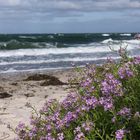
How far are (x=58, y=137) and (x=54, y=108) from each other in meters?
0.76

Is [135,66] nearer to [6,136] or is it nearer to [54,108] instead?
[54,108]

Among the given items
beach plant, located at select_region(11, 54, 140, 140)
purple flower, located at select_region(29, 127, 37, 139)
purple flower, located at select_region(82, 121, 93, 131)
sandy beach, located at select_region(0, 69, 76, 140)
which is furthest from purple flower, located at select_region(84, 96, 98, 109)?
sandy beach, located at select_region(0, 69, 76, 140)

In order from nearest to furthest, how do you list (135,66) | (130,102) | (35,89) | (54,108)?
(130,102) → (135,66) → (54,108) → (35,89)

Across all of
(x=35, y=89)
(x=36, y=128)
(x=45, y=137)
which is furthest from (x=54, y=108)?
(x=35, y=89)

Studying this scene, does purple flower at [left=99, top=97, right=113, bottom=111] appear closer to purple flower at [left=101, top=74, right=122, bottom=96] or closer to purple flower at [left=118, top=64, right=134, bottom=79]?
purple flower at [left=101, top=74, right=122, bottom=96]

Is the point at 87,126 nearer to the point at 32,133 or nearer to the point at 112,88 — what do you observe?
the point at 112,88

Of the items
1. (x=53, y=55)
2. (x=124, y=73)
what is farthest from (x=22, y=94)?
(x=53, y=55)

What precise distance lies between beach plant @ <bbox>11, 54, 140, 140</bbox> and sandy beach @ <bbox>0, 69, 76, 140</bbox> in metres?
1.70

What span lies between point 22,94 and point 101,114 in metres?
6.58

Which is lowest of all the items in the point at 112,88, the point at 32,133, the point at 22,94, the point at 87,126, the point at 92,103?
the point at 22,94

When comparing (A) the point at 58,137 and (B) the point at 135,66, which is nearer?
(A) the point at 58,137

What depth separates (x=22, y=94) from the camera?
9.73 m

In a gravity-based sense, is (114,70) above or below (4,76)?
above

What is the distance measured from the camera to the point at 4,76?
13.4m
